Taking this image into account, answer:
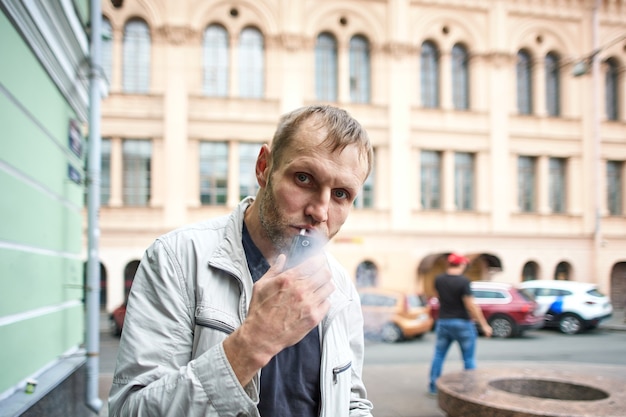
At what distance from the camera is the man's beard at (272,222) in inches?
55.7

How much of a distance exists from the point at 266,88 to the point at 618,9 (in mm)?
12063

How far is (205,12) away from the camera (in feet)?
59.8

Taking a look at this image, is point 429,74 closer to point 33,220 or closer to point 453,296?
point 453,296

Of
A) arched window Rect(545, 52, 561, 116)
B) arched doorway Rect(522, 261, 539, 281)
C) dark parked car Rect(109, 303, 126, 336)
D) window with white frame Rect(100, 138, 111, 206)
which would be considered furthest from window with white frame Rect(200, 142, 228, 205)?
arched window Rect(545, 52, 561, 116)

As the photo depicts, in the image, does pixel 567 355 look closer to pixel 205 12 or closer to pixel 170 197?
pixel 170 197

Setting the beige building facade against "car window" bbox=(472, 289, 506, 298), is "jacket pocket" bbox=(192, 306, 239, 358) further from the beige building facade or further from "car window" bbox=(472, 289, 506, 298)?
the beige building facade

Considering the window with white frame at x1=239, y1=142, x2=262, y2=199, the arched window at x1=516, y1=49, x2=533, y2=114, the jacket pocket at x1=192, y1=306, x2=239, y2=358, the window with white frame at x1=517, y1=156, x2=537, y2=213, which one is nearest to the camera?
the jacket pocket at x1=192, y1=306, x2=239, y2=358

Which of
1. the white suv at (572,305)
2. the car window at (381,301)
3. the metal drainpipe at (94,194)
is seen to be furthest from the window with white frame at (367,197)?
the metal drainpipe at (94,194)

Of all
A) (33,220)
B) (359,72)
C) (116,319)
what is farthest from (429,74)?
(33,220)

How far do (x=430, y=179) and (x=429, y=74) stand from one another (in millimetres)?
4083

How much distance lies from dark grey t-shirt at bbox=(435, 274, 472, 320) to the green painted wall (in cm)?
443

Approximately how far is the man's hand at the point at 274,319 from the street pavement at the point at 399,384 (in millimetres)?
Result: 4957

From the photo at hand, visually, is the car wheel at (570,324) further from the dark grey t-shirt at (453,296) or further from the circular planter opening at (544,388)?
the circular planter opening at (544,388)

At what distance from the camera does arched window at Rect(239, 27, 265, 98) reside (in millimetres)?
18688
